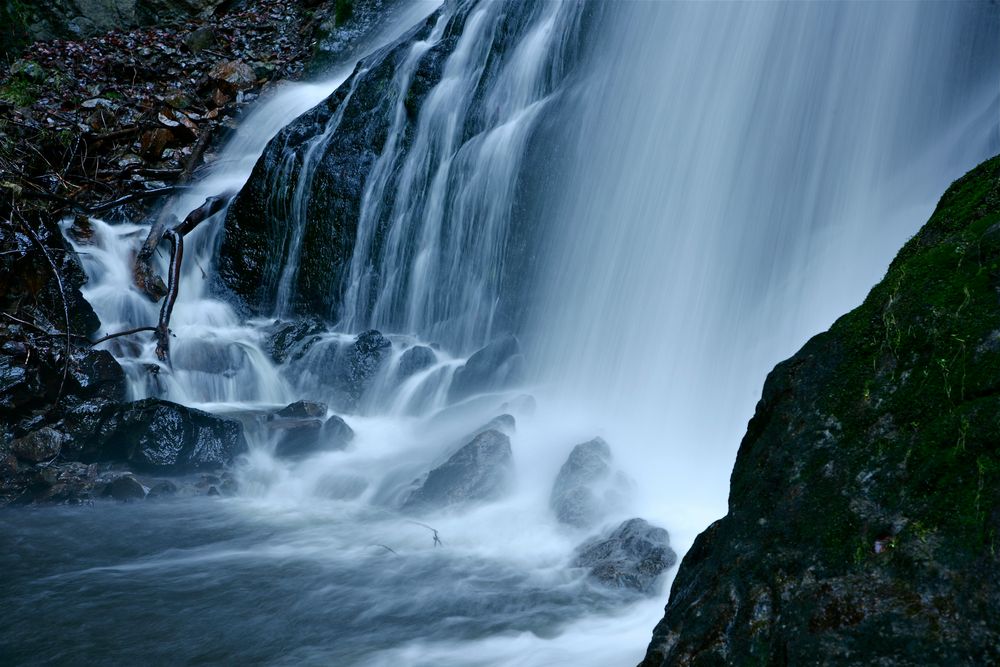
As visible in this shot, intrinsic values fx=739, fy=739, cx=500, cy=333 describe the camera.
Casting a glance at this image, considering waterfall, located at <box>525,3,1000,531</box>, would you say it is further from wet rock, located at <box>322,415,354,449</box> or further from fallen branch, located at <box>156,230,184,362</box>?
fallen branch, located at <box>156,230,184,362</box>

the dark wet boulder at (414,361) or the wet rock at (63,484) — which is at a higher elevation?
the dark wet boulder at (414,361)

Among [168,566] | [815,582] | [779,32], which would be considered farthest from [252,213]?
[815,582]

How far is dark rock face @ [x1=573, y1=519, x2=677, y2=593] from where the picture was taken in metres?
5.80

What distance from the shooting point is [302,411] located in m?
10.8

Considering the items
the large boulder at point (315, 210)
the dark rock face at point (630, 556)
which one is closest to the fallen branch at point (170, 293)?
the large boulder at point (315, 210)

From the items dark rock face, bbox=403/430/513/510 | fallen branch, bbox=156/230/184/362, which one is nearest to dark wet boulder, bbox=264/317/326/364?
fallen branch, bbox=156/230/184/362

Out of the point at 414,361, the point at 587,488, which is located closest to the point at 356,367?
the point at 414,361

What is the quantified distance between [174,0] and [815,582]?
79.3 ft

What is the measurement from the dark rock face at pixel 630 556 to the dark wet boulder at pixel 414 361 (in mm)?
5739

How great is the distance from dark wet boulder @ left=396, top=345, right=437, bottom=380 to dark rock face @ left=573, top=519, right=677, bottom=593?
5.74m

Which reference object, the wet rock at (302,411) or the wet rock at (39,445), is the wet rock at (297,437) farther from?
the wet rock at (39,445)

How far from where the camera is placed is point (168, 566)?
22.3 ft

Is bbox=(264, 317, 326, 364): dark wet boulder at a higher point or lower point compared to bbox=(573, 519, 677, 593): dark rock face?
higher

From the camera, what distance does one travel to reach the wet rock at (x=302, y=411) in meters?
10.7
